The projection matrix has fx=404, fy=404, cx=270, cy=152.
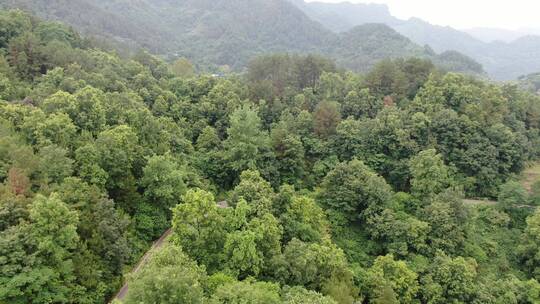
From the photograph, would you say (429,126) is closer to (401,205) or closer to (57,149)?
(401,205)

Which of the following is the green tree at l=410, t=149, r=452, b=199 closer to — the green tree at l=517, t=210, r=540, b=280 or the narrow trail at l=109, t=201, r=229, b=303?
the green tree at l=517, t=210, r=540, b=280

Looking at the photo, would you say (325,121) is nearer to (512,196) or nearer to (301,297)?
(512,196)

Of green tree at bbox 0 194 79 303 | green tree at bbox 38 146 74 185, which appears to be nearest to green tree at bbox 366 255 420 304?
green tree at bbox 0 194 79 303

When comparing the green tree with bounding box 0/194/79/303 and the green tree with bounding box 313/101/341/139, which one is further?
the green tree with bounding box 313/101/341/139

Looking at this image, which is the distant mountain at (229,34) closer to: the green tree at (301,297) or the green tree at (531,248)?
the green tree at (531,248)

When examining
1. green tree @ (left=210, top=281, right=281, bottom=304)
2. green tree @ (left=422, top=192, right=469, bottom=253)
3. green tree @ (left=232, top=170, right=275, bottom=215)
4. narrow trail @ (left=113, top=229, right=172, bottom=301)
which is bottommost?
narrow trail @ (left=113, top=229, right=172, bottom=301)

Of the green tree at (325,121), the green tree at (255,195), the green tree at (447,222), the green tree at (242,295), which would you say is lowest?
the green tree at (447,222)

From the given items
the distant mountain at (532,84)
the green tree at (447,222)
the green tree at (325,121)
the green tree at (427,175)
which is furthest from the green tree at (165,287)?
the distant mountain at (532,84)
